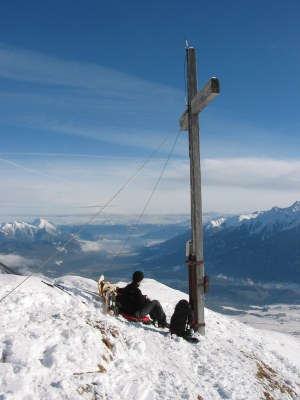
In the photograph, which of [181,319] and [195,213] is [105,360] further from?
[195,213]

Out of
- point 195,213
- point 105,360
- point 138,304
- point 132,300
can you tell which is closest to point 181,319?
point 138,304

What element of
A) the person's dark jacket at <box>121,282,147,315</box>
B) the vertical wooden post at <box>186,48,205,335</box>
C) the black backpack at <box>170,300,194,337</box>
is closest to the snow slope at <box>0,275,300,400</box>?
the black backpack at <box>170,300,194,337</box>

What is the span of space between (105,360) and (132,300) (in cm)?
421

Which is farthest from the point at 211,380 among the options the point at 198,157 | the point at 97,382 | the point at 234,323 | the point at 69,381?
the point at 234,323

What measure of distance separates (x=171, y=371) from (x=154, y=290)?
498 inches

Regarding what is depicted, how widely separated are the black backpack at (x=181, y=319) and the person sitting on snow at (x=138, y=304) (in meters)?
0.70

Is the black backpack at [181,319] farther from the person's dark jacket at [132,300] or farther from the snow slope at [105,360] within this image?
the person's dark jacket at [132,300]

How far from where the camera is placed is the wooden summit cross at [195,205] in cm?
1249

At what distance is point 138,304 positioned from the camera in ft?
39.3

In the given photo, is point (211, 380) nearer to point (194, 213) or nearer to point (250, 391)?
point (250, 391)

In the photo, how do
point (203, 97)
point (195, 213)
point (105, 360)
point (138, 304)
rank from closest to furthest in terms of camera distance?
1. point (105, 360)
2. point (203, 97)
3. point (138, 304)
4. point (195, 213)

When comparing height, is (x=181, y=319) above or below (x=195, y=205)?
below

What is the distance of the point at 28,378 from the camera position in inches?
252

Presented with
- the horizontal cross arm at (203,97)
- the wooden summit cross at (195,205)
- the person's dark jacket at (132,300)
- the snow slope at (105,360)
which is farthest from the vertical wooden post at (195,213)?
the person's dark jacket at (132,300)
